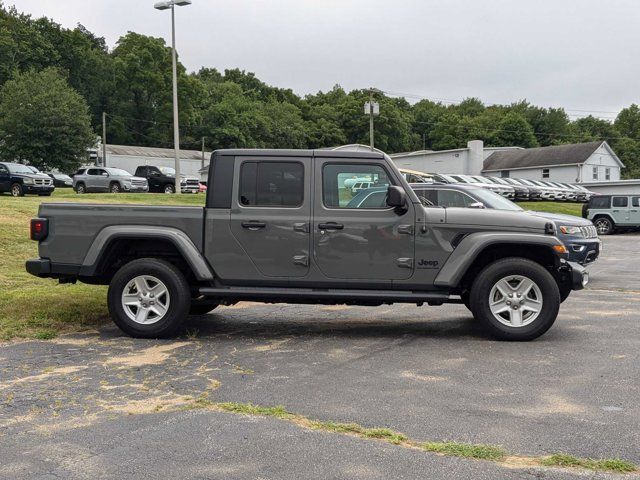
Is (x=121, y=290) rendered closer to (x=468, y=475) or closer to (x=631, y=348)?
(x=468, y=475)

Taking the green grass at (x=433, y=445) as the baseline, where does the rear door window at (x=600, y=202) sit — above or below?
above

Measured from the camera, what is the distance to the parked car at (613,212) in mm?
27125

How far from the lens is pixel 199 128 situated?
90312mm

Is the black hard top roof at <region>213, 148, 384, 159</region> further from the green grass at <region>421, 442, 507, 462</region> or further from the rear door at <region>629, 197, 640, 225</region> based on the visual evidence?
the rear door at <region>629, 197, 640, 225</region>

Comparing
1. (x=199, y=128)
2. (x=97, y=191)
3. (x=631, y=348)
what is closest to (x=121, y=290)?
(x=631, y=348)

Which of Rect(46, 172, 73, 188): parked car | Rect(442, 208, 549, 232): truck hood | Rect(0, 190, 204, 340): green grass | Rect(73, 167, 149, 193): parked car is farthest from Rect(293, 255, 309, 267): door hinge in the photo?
Rect(46, 172, 73, 188): parked car

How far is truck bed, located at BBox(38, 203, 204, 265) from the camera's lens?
688cm

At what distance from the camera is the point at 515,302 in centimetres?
680

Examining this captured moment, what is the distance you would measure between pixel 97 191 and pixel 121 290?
2931 centimetres

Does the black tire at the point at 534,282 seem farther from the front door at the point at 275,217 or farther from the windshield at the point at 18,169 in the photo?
the windshield at the point at 18,169

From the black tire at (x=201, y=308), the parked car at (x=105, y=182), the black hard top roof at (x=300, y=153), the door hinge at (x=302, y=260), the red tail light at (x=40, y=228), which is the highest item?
the parked car at (x=105, y=182)

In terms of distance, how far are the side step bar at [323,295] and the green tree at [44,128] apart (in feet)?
149

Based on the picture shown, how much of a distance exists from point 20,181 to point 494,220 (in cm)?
2422

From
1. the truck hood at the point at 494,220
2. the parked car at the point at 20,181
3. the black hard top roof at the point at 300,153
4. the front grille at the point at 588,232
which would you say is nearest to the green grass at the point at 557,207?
the front grille at the point at 588,232
